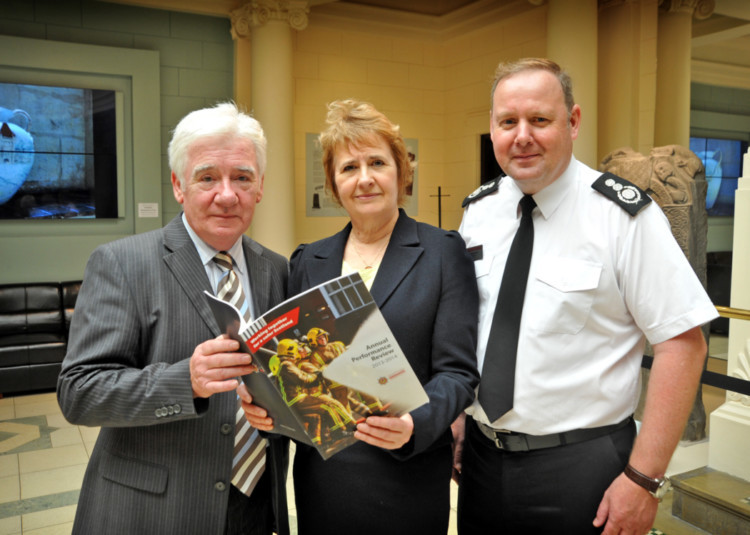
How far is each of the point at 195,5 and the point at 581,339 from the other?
6.61 meters

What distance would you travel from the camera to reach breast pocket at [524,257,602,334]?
1.52m

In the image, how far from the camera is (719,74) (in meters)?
6.09

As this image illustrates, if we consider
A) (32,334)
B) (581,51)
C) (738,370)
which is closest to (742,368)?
(738,370)

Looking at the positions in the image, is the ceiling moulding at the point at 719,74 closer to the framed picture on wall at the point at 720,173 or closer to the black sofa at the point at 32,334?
the framed picture on wall at the point at 720,173

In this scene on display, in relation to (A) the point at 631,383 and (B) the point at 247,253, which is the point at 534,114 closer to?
(A) the point at 631,383

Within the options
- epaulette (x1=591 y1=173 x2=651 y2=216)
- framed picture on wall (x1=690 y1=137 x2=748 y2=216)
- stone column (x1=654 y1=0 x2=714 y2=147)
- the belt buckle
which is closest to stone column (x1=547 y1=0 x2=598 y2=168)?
stone column (x1=654 y1=0 x2=714 y2=147)

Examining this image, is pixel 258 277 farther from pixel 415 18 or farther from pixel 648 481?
pixel 415 18

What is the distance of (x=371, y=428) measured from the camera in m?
1.22

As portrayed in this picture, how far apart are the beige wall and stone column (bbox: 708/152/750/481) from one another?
4395 mm

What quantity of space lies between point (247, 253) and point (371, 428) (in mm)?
636

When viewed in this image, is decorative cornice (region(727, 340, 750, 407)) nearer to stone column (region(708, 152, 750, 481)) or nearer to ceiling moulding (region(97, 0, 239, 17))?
stone column (region(708, 152, 750, 481))

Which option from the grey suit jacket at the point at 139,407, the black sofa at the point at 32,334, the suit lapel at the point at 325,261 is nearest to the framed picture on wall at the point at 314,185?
the black sofa at the point at 32,334

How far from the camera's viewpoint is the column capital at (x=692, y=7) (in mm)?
6309

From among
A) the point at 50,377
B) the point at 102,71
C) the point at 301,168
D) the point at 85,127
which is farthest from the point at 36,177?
the point at 301,168
